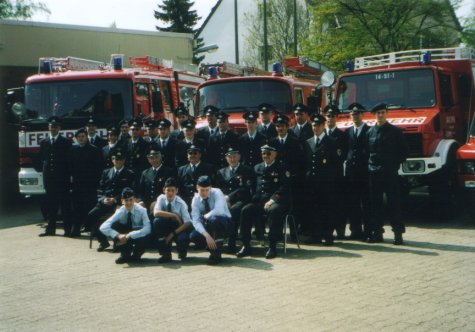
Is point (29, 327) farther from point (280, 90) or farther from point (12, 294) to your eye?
point (280, 90)

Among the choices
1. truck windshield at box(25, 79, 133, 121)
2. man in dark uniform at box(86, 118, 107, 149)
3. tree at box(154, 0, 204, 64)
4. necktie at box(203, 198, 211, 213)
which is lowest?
necktie at box(203, 198, 211, 213)

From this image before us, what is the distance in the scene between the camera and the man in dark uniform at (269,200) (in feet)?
28.9

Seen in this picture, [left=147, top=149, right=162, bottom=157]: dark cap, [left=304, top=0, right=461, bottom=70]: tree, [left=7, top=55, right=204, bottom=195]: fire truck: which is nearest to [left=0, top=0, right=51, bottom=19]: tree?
[left=304, top=0, right=461, bottom=70]: tree

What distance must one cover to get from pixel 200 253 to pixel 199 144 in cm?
189

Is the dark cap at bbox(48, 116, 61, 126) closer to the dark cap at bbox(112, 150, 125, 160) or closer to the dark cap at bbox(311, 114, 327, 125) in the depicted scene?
the dark cap at bbox(112, 150, 125, 160)

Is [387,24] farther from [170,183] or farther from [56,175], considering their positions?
[170,183]

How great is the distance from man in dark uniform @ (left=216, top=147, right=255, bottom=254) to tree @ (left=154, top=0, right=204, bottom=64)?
43421 millimetres

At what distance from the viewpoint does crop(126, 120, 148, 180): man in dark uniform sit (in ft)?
35.6

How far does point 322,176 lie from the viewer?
31.5 feet

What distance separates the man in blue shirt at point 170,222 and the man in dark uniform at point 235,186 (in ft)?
2.33

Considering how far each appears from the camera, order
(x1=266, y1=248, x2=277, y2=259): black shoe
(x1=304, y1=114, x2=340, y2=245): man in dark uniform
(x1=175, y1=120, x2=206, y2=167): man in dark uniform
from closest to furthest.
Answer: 1. (x1=266, y1=248, x2=277, y2=259): black shoe
2. (x1=304, y1=114, x2=340, y2=245): man in dark uniform
3. (x1=175, y1=120, x2=206, y2=167): man in dark uniform

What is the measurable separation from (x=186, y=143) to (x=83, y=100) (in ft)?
9.67

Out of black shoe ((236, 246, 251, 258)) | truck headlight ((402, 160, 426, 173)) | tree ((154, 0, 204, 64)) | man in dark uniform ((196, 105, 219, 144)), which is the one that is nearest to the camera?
black shoe ((236, 246, 251, 258))

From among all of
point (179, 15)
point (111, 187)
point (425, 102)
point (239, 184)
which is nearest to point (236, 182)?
point (239, 184)
